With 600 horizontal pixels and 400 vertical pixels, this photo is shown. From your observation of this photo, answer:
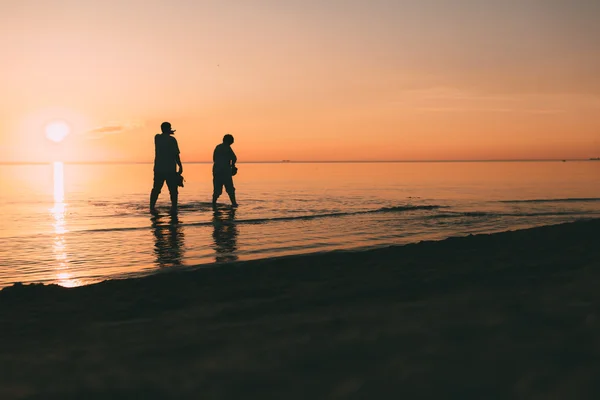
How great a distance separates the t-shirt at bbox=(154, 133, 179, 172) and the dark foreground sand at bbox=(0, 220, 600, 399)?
30.0ft

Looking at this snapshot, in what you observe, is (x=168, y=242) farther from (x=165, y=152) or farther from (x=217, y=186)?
(x=217, y=186)

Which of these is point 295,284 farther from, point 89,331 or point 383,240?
point 383,240

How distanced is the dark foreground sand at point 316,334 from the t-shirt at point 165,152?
9.15 m

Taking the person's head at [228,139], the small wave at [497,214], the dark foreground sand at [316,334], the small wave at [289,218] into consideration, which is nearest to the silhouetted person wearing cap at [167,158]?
the small wave at [289,218]

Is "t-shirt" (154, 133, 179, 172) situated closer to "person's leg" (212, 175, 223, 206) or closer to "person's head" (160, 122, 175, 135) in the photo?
"person's head" (160, 122, 175, 135)

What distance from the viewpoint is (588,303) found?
173 inches

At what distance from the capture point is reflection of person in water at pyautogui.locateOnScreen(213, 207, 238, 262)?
878cm

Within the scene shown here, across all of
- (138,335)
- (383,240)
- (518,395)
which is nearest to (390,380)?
(518,395)

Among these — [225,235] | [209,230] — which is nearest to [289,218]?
[209,230]

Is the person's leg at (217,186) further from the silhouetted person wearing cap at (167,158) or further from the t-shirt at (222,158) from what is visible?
the silhouetted person wearing cap at (167,158)

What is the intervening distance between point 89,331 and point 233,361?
5.49 ft

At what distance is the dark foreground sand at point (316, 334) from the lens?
294cm

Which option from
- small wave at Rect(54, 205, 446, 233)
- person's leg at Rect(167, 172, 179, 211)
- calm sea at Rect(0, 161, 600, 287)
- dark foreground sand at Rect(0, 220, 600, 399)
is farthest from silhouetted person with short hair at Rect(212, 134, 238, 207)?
dark foreground sand at Rect(0, 220, 600, 399)

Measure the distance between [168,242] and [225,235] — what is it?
152 centimetres
